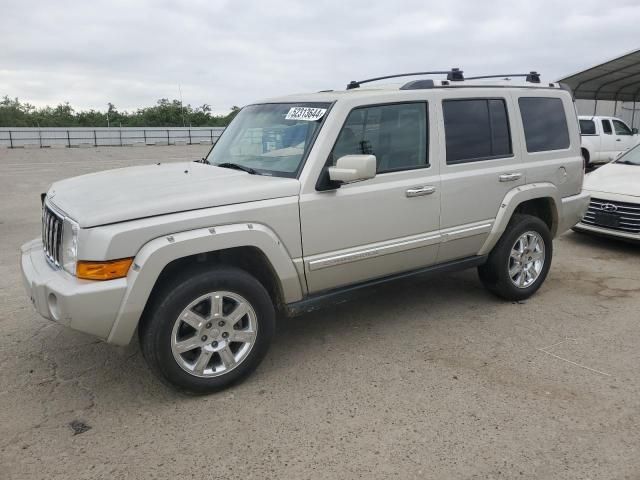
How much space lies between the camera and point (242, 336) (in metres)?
3.43

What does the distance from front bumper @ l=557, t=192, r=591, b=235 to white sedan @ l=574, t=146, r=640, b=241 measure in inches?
62.6

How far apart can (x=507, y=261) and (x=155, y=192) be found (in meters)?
3.10

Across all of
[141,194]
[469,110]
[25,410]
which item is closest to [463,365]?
[469,110]

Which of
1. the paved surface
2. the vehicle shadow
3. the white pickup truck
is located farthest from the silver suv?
the white pickup truck

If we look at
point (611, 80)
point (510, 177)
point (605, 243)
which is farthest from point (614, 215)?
point (611, 80)

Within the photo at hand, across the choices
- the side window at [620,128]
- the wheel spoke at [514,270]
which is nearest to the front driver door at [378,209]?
the wheel spoke at [514,270]

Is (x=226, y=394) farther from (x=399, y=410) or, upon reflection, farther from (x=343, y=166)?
(x=343, y=166)

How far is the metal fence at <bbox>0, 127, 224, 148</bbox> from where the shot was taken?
3334 centimetres

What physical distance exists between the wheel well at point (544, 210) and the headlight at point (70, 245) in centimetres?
379

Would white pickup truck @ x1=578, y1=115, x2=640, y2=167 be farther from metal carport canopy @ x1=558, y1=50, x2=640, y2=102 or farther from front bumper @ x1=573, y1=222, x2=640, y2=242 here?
front bumper @ x1=573, y1=222, x2=640, y2=242

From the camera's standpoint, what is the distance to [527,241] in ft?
16.2

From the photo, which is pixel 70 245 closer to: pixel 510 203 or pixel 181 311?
pixel 181 311

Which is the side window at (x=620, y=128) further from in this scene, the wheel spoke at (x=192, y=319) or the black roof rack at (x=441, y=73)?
the wheel spoke at (x=192, y=319)

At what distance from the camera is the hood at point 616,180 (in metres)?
6.72
